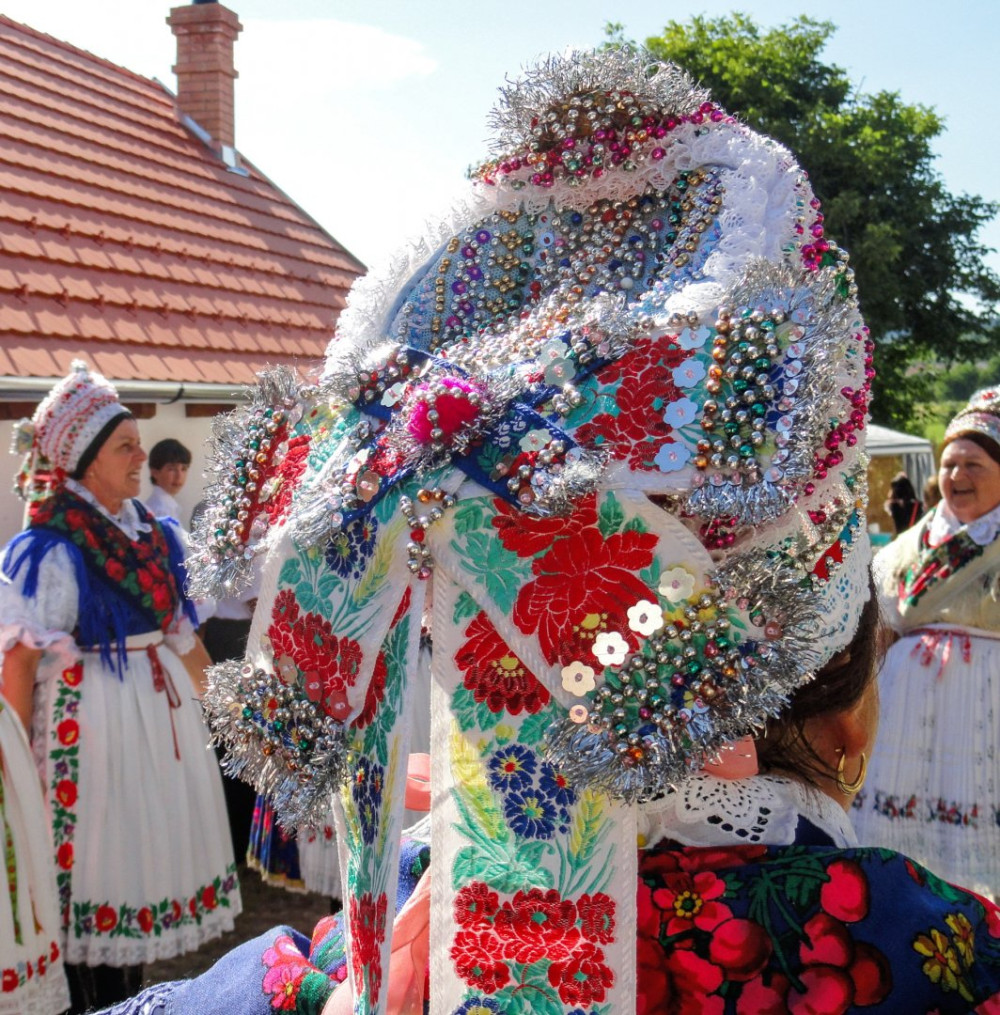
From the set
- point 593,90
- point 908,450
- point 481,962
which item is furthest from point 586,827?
point 908,450

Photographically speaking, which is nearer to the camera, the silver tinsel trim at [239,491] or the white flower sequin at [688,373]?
the white flower sequin at [688,373]

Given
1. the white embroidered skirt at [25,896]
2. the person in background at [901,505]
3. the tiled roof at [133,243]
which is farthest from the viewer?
the person in background at [901,505]

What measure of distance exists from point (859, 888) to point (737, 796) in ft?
0.54

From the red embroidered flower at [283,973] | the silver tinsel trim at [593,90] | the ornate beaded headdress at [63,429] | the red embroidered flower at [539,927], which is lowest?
the red embroidered flower at [283,973]

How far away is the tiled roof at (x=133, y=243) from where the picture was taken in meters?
6.82

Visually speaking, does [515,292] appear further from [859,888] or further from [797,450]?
[859,888]

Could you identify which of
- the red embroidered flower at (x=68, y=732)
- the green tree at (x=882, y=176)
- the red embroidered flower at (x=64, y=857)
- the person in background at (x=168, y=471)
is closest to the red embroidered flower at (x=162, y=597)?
the red embroidered flower at (x=68, y=732)

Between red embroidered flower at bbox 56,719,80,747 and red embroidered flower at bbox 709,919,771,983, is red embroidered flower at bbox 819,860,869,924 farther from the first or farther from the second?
red embroidered flower at bbox 56,719,80,747

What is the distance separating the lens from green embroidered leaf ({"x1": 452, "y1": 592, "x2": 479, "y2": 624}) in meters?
1.16

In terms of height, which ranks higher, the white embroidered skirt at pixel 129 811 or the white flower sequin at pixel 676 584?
the white flower sequin at pixel 676 584

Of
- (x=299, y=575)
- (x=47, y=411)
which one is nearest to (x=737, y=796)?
(x=299, y=575)

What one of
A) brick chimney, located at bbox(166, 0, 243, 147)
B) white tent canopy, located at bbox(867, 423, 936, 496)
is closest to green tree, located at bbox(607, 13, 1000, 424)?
white tent canopy, located at bbox(867, 423, 936, 496)

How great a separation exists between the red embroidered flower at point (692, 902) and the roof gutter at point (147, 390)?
4.86 m

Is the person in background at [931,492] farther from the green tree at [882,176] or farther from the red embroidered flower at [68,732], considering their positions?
the green tree at [882,176]
